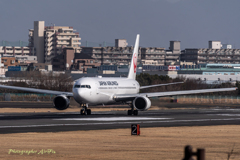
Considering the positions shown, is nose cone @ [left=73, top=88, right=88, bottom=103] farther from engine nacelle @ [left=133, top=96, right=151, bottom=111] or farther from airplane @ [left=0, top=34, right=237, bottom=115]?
engine nacelle @ [left=133, top=96, right=151, bottom=111]

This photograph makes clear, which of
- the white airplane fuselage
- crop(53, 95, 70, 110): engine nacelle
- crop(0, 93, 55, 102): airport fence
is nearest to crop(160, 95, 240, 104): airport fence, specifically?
crop(0, 93, 55, 102): airport fence

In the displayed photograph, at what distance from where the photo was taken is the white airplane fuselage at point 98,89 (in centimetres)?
5203

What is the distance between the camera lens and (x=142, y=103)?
53.2 meters

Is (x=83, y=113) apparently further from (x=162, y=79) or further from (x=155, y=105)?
(x=162, y=79)

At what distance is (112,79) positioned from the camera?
59.4 m

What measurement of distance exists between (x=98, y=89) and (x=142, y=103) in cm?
505

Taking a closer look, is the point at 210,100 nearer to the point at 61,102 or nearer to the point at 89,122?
the point at 61,102

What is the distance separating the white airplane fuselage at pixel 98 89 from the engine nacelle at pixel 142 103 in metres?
3.76

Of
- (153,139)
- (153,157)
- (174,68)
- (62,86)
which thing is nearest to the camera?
(153,157)

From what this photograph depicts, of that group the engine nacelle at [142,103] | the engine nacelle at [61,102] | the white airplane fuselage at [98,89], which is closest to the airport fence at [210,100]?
the white airplane fuselage at [98,89]

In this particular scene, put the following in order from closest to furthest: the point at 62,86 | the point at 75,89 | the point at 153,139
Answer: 1. the point at 153,139
2. the point at 75,89
3. the point at 62,86

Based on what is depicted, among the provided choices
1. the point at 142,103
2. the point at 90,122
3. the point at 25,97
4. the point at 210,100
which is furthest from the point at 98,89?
the point at 25,97

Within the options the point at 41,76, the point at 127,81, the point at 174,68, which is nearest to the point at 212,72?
the point at 174,68

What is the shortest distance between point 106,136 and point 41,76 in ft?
354
